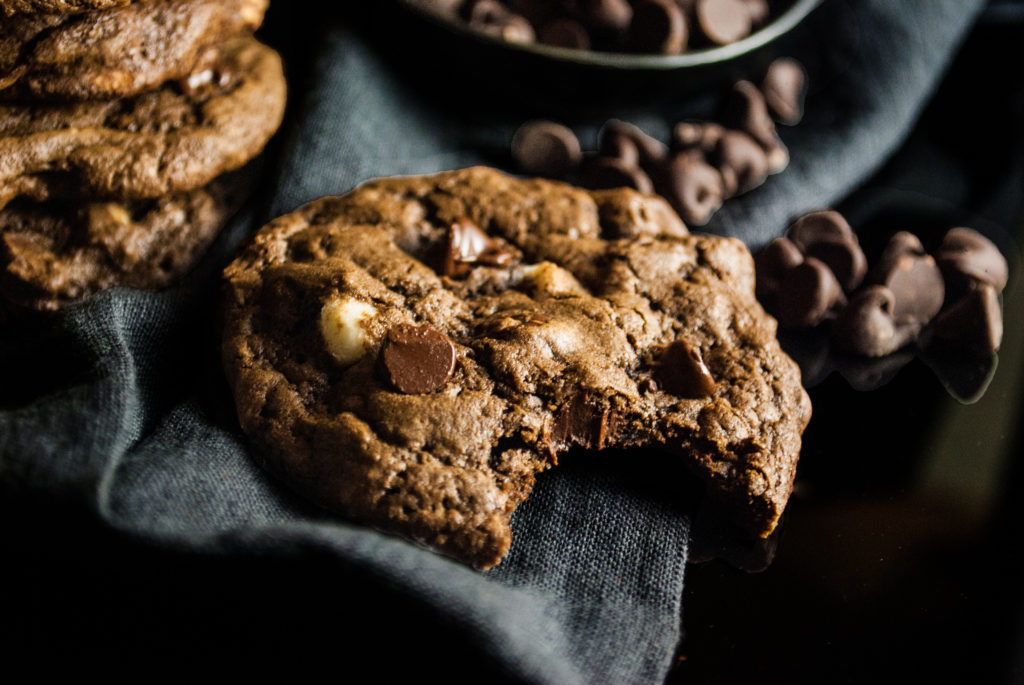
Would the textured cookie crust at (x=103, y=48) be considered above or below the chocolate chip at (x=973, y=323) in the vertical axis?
above

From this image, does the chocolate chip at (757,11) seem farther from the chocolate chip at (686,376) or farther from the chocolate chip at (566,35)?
the chocolate chip at (686,376)

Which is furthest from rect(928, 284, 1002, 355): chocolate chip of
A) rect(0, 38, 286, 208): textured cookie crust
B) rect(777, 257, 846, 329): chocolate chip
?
rect(0, 38, 286, 208): textured cookie crust

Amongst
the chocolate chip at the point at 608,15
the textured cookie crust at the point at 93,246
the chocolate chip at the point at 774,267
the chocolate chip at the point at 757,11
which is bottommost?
the textured cookie crust at the point at 93,246

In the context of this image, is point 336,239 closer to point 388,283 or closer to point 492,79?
point 388,283

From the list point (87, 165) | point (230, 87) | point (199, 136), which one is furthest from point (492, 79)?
point (87, 165)

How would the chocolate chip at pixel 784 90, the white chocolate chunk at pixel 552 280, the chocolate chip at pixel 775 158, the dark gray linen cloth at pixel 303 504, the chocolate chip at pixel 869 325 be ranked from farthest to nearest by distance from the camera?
the chocolate chip at pixel 784 90, the chocolate chip at pixel 775 158, the chocolate chip at pixel 869 325, the white chocolate chunk at pixel 552 280, the dark gray linen cloth at pixel 303 504

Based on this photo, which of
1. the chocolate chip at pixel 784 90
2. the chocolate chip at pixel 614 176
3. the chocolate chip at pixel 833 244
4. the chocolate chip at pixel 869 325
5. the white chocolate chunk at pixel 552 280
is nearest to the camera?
the white chocolate chunk at pixel 552 280

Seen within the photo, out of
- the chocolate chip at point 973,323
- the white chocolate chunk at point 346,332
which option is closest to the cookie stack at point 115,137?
the white chocolate chunk at point 346,332
